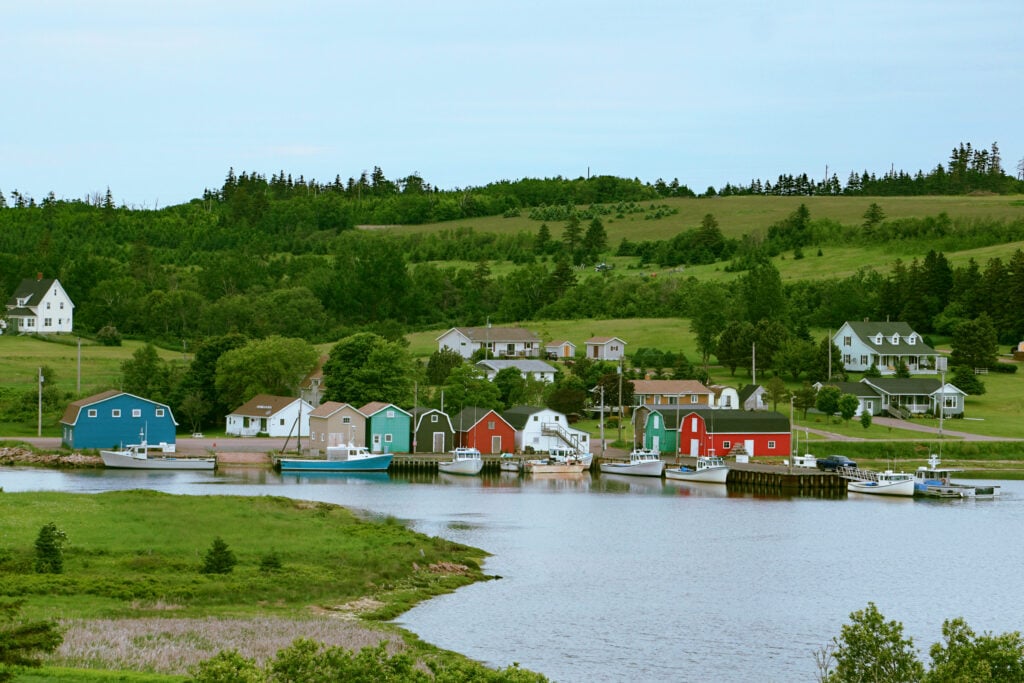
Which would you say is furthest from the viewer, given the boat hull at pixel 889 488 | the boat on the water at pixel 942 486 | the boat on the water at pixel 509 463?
the boat on the water at pixel 509 463

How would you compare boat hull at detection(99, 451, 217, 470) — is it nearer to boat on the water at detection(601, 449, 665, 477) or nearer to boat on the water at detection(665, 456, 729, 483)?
boat on the water at detection(601, 449, 665, 477)

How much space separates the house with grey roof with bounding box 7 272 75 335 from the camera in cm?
12300

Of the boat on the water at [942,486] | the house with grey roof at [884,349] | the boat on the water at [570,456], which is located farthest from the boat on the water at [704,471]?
the house with grey roof at [884,349]

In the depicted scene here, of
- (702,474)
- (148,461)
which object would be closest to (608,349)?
(702,474)

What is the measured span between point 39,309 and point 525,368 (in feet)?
155

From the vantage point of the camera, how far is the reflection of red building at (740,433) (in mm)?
84000

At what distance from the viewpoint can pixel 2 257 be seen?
5743 inches

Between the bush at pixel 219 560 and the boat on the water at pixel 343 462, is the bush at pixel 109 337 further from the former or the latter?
the bush at pixel 219 560

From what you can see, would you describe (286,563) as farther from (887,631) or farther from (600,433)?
(600,433)

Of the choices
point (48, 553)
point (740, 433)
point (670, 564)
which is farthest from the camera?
point (740, 433)

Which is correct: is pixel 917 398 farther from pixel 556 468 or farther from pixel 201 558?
pixel 201 558

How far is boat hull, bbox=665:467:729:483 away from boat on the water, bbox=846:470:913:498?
24.1 ft

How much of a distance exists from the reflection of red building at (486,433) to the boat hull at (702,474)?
12.4 meters

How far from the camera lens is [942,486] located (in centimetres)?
7131
